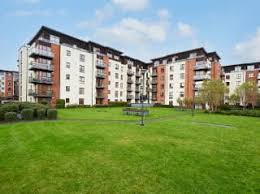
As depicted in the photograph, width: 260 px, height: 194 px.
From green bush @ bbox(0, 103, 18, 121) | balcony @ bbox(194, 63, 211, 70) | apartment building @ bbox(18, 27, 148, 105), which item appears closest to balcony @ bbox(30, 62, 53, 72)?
apartment building @ bbox(18, 27, 148, 105)

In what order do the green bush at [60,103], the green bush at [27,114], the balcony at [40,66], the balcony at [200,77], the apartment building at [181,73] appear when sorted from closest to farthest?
1. the green bush at [27,114]
2. the balcony at [40,66]
3. the green bush at [60,103]
4. the balcony at [200,77]
5. the apartment building at [181,73]

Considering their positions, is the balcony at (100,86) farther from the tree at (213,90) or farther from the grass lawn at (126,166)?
the grass lawn at (126,166)

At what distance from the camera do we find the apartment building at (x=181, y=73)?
141 ft

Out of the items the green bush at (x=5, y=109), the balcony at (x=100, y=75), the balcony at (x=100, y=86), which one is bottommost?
the green bush at (x=5, y=109)

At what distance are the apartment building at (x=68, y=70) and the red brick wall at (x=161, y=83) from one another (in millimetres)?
12083

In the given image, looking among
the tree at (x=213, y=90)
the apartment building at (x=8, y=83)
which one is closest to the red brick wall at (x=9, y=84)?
the apartment building at (x=8, y=83)

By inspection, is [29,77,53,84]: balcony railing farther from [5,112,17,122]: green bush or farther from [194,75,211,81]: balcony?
[194,75,211,81]: balcony

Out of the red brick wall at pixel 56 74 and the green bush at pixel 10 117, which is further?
the red brick wall at pixel 56 74

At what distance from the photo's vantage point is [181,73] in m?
46.8

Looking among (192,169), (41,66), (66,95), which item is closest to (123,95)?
(66,95)

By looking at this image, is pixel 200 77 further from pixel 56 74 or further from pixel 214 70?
pixel 56 74

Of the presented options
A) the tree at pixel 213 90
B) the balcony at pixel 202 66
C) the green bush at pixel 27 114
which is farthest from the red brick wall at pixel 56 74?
the balcony at pixel 202 66

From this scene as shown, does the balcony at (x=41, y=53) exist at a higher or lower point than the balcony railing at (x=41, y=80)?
higher

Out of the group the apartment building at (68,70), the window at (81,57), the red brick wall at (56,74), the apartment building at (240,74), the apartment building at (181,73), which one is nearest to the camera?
the apartment building at (68,70)
